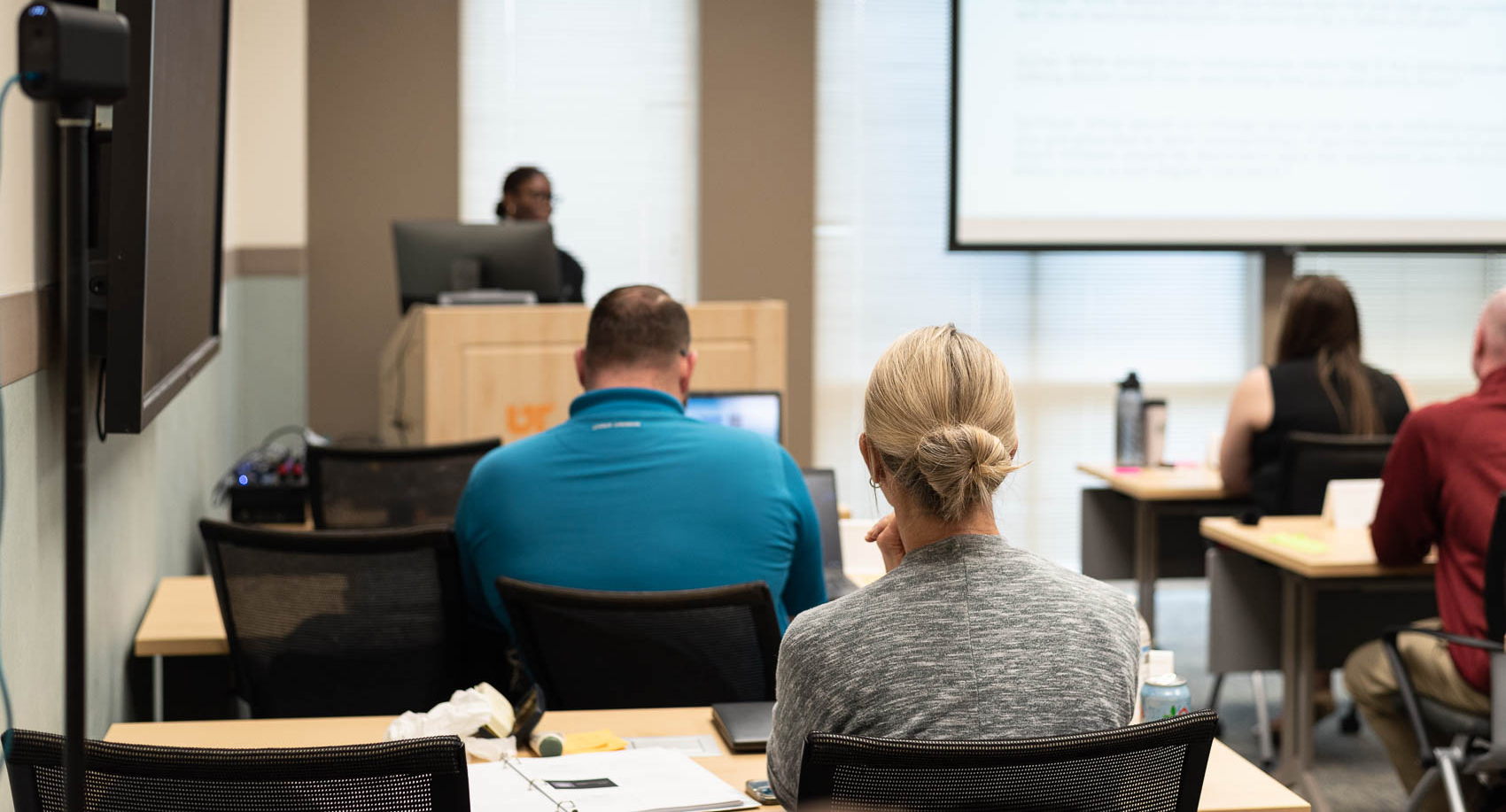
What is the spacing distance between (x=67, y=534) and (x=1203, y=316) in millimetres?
5986

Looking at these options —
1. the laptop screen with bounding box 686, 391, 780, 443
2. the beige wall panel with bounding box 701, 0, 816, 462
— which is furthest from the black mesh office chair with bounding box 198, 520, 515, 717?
the beige wall panel with bounding box 701, 0, 816, 462

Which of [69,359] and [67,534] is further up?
[69,359]

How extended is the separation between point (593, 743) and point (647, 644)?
0.24 meters

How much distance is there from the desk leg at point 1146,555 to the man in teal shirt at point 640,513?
2.51 meters

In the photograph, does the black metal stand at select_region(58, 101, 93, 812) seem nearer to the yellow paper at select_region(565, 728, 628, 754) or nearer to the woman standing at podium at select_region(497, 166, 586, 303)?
the yellow paper at select_region(565, 728, 628, 754)

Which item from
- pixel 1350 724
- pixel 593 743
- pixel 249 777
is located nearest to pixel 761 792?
pixel 593 743

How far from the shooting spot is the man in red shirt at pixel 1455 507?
9.67 feet

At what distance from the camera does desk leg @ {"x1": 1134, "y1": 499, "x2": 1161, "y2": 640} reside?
4582 millimetres

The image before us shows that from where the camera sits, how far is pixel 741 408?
10.9 feet

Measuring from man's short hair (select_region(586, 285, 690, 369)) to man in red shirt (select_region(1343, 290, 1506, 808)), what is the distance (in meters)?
1.67

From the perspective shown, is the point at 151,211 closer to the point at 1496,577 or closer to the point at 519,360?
the point at 519,360

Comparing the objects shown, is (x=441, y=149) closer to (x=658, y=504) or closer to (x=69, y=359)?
(x=658, y=504)

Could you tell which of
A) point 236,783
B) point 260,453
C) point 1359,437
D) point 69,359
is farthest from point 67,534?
point 1359,437

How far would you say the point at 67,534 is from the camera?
88 cm
